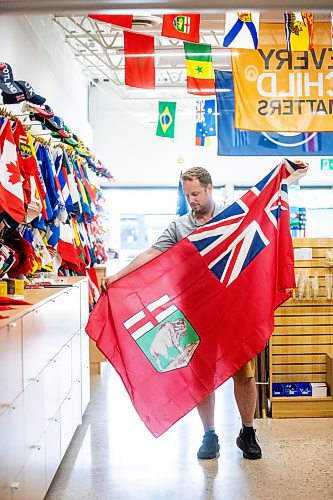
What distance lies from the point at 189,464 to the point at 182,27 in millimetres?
3871

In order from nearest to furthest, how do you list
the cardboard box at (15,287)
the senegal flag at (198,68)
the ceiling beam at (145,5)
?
the ceiling beam at (145,5)
the cardboard box at (15,287)
the senegal flag at (198,68)

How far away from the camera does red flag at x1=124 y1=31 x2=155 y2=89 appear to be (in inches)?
285

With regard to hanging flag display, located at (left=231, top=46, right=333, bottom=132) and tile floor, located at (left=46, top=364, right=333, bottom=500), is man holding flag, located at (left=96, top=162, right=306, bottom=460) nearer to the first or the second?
tile floor, located at (left=46, top=364, right=333, bottom=500)

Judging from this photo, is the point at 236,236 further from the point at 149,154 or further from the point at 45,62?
the point at 149,154

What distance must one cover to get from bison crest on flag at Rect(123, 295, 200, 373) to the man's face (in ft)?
2.10

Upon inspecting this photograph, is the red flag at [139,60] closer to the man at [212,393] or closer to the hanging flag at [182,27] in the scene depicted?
the hanging flag at [182,27]

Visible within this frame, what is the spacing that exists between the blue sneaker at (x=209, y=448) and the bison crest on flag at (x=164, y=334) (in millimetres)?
668

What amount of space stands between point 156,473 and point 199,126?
7.39 metres

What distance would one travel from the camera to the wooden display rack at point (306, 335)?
582cm

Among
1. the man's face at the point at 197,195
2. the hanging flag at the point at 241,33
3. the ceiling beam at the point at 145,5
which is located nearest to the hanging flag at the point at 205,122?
the hanging flag at the point at 241,33

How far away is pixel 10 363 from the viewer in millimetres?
2848

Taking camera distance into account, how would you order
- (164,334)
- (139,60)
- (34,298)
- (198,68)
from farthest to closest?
(198,68) → (139,60) → (164,334) → (34,298)

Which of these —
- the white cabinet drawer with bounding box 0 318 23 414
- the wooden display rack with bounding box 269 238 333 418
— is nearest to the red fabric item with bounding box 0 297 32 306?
the white cabinet drawer with bounding box 0 318 23 414

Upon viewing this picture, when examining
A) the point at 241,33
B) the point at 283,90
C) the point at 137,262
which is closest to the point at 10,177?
the point at 137,262
